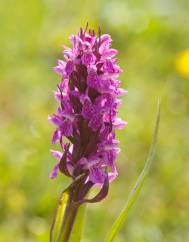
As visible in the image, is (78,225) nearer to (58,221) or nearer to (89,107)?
(58,221)

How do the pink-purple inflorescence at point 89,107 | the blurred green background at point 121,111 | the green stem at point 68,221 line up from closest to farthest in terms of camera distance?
1. the pink-purple inflorescence at point 89,107
2. the green stem at point 68,221
3. the blurred green background at point 121,111

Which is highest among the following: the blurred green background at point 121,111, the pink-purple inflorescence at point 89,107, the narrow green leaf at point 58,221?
the blurred green background at point 121,111

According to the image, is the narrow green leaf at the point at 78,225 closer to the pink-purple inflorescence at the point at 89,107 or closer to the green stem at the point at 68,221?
the green stem at the point at 68,221

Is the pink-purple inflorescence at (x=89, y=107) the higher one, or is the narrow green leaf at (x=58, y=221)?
the pink-purple inflorescence at (x=89, y=107)

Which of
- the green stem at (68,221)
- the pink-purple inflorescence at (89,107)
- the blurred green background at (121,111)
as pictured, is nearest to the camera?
the pink-purple inflorescence at (89,107)

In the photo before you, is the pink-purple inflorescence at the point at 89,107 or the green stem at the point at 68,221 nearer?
the pink-purple inflorescence at the point at 89,107

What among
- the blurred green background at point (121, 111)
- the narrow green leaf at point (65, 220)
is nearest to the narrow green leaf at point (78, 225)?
the narrow green leaf at point (65, 220)

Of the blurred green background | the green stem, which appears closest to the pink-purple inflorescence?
the green stem
